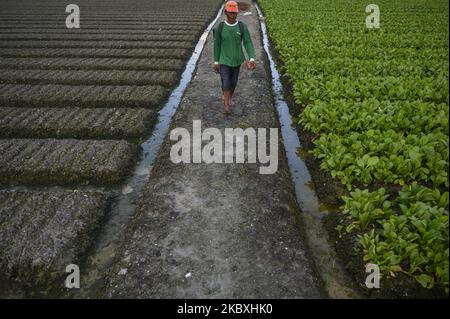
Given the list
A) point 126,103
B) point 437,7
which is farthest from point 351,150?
point 437,7

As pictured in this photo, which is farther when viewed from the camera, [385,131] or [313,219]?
[385,131]

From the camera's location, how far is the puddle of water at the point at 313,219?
4.93 metres

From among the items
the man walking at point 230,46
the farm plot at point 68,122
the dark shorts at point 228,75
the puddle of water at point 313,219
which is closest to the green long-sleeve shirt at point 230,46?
the man walking at point 230,46

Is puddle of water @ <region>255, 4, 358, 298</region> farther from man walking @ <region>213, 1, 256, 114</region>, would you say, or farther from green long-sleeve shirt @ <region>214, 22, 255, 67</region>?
green long-sleeve shirt @ <region>214, 22, 255, 67</region>

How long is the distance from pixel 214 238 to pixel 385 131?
4.87m

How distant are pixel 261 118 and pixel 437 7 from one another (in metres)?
28.5

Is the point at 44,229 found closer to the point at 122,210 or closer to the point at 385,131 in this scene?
the point at 122,210

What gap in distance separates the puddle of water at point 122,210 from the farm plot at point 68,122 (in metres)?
0.20
